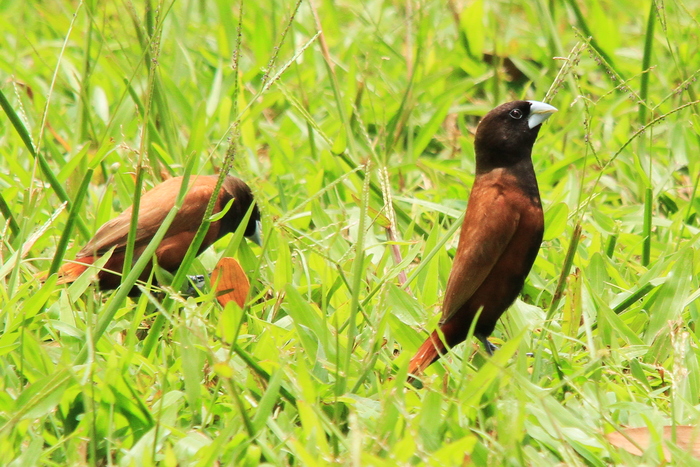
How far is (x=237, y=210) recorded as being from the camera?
168 inches

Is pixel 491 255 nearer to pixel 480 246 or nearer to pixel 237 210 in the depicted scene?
pixel 480 246

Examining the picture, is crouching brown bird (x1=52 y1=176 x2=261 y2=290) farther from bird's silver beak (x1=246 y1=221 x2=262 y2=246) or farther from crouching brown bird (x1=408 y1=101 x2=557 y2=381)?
crouching brown bird (x1=408 y1=101 x2=557 y2=381)

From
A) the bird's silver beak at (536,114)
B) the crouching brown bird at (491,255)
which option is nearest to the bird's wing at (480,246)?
the crouching brown bird at (491,255)

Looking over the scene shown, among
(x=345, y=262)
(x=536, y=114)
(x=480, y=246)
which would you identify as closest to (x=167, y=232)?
(x=345, y=262)

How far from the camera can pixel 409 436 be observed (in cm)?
196

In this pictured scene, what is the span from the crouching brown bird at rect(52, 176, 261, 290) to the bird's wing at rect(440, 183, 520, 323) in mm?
1225

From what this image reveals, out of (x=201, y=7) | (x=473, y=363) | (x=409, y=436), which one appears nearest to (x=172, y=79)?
(x=201, y=7)

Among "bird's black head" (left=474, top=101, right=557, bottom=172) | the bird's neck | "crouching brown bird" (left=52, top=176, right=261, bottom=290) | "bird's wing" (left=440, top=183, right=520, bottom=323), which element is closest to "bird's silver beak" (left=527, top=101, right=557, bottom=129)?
"bird's black head" (left=474, top=101, right=557, bottom=172)

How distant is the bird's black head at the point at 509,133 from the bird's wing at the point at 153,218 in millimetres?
1223

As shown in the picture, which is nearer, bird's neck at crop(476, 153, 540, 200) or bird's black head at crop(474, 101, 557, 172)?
bird's neck at crop(476, 153, 540, 200)

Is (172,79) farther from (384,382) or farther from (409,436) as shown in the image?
(409,436)

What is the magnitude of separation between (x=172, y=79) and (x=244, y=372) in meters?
2.88

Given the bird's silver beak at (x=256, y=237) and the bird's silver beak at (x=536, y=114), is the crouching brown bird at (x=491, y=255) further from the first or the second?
the bird's silver beak at (x=256, y=237)

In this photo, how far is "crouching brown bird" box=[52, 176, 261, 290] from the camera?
3.62 metres
